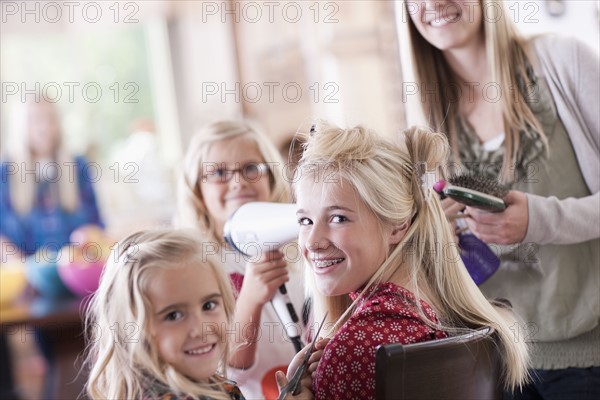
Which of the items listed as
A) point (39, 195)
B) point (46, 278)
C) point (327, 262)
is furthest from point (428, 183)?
point (39, 195)

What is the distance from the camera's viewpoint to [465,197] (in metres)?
1.37

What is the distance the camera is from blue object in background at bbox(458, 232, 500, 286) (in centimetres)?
154

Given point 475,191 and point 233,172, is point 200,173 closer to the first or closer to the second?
point 233,172

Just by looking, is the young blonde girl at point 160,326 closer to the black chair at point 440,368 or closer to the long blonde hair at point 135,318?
the long blonde hair at point 135,318

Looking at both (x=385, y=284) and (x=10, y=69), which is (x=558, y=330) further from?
(x=10, y=69)

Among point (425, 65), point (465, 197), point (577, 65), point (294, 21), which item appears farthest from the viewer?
point (294, 21)

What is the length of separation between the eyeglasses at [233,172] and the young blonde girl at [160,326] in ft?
1.61

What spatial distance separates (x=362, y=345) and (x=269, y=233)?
395mm

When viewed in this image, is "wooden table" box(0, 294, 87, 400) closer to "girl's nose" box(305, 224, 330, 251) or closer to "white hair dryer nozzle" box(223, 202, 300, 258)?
"white hair dryer nozzle" box(223, 202, 300, 258)

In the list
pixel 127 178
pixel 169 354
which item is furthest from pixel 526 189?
pixel 127 178

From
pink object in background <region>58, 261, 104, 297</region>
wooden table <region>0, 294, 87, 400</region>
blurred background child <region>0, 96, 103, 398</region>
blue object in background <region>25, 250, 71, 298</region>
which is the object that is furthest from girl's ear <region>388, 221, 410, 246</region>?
blurred background child <region>0, 96, 103, 398</region>

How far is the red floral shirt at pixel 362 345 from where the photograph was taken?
3.80 feet

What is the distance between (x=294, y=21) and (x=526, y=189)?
355cm

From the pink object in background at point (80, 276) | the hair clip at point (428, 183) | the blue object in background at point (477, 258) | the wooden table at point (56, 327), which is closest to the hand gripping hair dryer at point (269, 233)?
the hair clip at point (428, 183)
